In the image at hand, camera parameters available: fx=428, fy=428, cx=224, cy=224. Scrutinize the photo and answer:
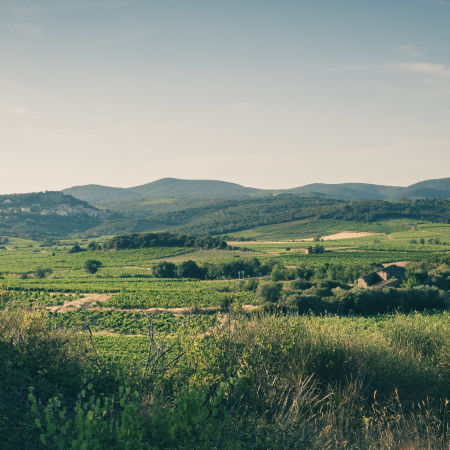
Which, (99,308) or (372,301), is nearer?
(372,301)

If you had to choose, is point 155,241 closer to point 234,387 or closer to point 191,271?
point 191,271

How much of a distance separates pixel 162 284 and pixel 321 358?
79.7 m

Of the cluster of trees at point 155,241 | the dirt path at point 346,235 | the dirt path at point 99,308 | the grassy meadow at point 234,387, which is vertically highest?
the grassy meadow at point 234,387

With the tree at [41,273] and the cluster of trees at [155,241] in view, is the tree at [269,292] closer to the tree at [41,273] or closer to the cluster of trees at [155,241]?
the tree at [41,273]

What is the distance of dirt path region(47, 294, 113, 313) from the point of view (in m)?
67.1

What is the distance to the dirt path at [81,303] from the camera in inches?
2643

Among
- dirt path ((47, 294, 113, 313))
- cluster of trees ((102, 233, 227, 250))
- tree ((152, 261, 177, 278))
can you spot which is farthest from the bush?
cluster of trees ((102, 233, 227, 250))

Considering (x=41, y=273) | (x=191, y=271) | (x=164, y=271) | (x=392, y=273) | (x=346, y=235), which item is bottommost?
(x=191, y=271)

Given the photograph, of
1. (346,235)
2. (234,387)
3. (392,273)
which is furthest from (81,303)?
(346,235)

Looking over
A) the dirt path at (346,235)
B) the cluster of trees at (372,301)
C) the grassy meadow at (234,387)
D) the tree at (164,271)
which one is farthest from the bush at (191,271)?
the dirt path at (346,235)

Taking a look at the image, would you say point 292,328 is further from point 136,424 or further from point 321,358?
point 136,424

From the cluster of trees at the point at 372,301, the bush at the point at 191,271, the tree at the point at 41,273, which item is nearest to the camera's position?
the cluster of trees at the point at 372,301

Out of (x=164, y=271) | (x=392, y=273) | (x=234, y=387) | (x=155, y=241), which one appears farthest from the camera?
(x=155, y=241)

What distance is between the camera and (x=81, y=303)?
71062mm
